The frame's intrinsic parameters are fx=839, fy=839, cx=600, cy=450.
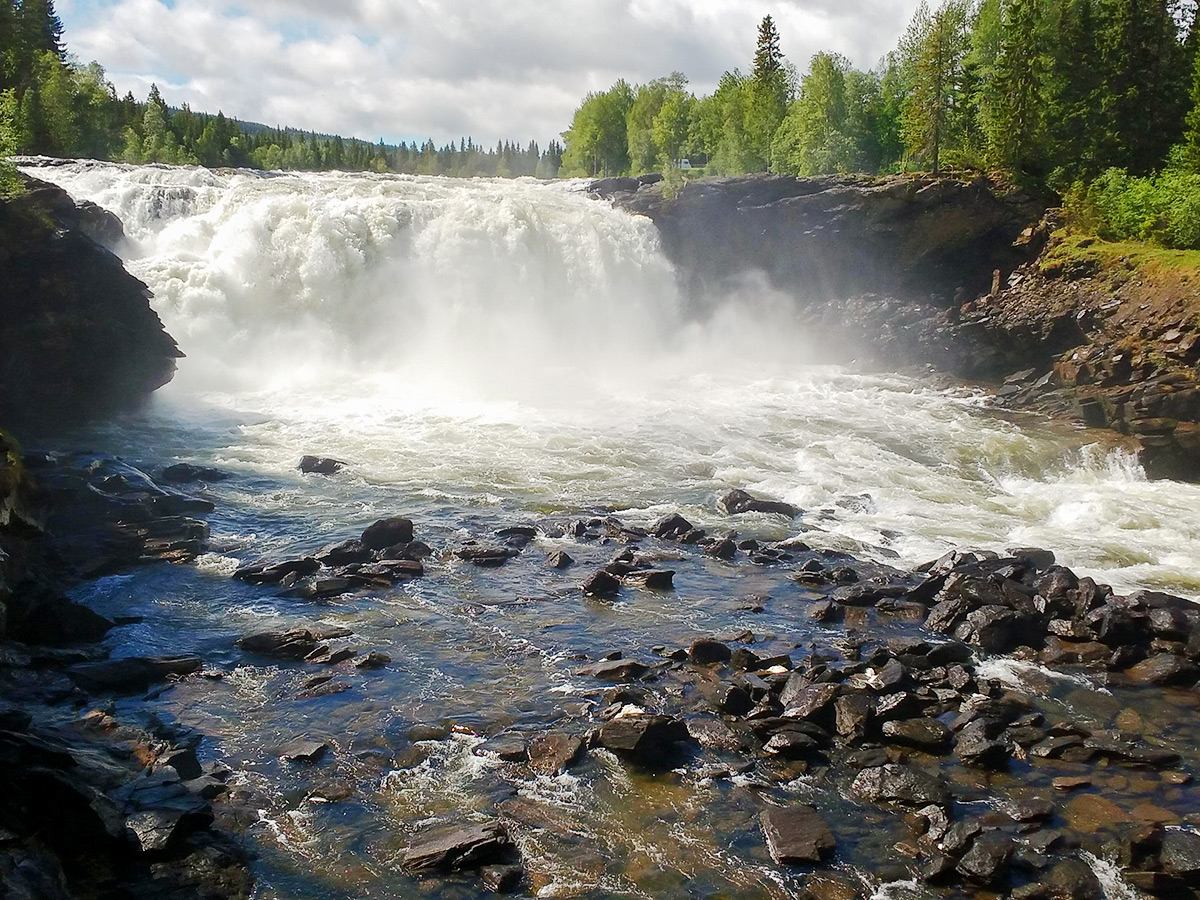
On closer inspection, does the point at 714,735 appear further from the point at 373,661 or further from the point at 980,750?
the point at 373,661

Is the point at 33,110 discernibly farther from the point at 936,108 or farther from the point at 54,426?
the point at 936,108

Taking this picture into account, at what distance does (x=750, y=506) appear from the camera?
22234 mm

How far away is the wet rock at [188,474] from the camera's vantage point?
2290cm

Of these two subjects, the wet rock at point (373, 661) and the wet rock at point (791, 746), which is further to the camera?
the wet rock at point (373, 661)

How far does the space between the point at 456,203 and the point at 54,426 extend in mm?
22146

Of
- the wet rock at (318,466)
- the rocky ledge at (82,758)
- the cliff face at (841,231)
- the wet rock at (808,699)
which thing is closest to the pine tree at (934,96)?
the cliff face at (841,231)

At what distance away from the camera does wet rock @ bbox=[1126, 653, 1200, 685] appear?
13484mm

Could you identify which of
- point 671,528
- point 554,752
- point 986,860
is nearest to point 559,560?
point 671,528

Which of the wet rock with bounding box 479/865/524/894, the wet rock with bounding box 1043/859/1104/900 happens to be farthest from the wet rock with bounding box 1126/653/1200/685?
the wet rock with bounding box 479/865/524/894

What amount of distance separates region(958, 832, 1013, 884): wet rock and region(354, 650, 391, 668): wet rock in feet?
28.7

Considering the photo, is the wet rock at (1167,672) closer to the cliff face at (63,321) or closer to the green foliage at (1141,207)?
the green foliage at (1141,207)

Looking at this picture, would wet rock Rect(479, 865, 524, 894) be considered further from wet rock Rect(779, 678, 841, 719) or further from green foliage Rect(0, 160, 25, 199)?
green foliage Rect(0, 160, 25, 199)

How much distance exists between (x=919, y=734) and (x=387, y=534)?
1184 centimetres

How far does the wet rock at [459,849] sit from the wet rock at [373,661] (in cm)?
450
